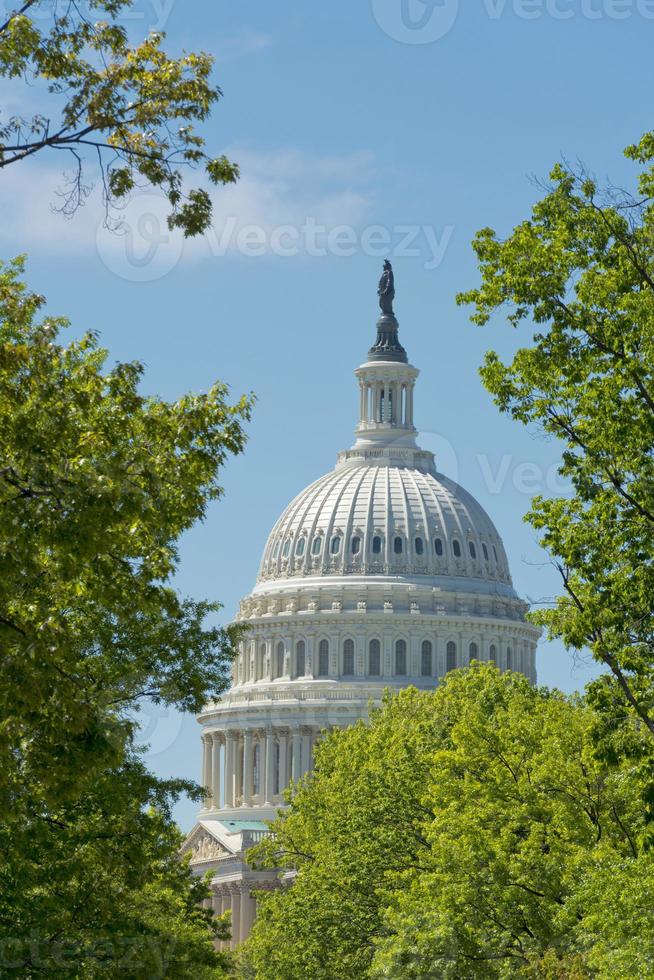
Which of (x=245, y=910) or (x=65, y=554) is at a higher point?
(x=245, y=910)

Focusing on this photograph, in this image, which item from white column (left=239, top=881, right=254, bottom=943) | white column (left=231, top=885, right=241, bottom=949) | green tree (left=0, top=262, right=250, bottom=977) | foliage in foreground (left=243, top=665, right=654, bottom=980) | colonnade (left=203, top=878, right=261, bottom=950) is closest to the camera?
green tree (left=0, top=262, right=250, bottom=977)

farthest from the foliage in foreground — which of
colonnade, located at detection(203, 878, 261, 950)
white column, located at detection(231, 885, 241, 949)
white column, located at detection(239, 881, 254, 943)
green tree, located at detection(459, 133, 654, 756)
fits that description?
white column, located at detection(231, 885, 241, 949)

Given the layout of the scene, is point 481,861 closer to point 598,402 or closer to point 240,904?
point 598,402

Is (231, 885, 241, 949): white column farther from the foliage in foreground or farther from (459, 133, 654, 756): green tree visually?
(459, 133, 654, 756): green tree

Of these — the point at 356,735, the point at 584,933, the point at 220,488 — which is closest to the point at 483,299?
the point at 220,488

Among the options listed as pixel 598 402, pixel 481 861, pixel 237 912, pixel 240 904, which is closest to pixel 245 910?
pixel 240 904

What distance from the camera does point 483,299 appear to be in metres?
39.9

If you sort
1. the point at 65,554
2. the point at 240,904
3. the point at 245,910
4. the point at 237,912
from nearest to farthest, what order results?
the point at 65,554, the point at 245,910, the point at 240,904, the point at 237,912

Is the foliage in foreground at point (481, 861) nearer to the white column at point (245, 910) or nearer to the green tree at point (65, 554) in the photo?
the green tree at point (65, 554)

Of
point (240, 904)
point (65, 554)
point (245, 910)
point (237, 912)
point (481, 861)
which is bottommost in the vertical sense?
point (65, 554)

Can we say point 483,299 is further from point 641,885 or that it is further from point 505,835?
point 505,835

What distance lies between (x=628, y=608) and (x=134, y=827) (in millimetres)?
11206

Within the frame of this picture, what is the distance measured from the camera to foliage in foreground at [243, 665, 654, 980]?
49031mm

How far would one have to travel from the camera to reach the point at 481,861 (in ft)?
185
